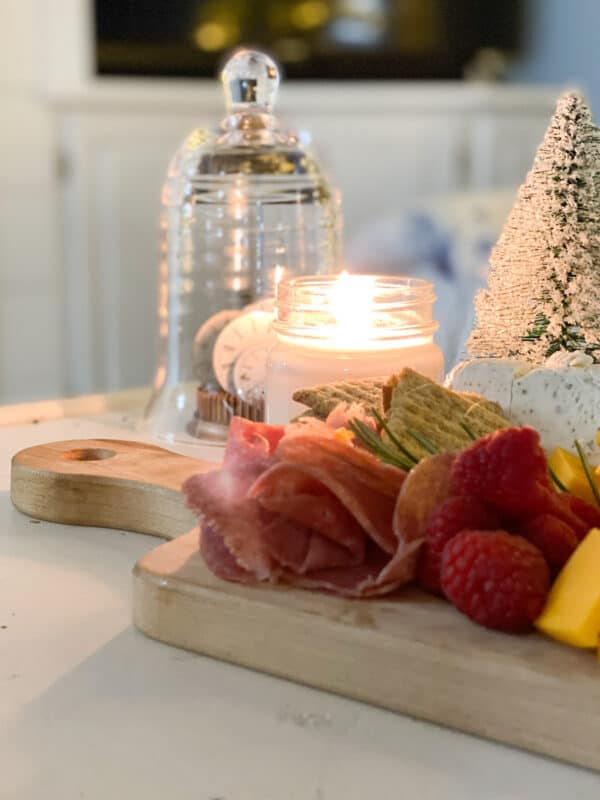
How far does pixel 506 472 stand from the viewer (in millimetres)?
761

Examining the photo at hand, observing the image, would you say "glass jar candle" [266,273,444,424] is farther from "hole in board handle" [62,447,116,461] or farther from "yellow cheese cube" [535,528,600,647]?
"yellow cheese cube" [535,528,600,647]

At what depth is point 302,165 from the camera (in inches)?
61.9

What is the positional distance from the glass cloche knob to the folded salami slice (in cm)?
78

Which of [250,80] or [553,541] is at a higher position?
[250,80]

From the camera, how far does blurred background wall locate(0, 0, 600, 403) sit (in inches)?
130

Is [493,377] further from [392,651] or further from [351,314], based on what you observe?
[392,651]

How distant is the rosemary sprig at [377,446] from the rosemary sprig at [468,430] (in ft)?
0.24

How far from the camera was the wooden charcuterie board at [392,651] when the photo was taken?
0.69m

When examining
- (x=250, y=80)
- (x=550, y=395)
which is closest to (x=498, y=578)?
(x=550, y=395)

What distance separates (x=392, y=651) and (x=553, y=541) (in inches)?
5.0

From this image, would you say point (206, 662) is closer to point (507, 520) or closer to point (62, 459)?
point (507, 520)

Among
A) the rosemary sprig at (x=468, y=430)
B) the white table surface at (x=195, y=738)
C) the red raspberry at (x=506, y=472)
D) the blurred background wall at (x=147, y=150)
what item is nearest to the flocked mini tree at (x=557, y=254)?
the rosemary sprig at (x=468, y=430)

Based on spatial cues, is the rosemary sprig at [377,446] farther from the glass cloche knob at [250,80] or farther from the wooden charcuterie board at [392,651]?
the glass cloche knob at [250,80]

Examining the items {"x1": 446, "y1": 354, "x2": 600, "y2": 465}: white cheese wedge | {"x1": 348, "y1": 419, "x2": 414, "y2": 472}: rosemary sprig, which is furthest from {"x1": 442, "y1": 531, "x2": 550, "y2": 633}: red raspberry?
{"x1": 446, "y1": 354, "x2": 600, "y2": 465}: white cheese wedge
